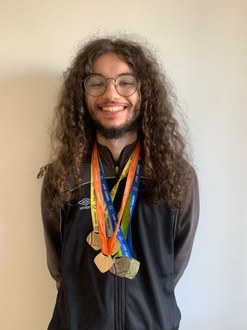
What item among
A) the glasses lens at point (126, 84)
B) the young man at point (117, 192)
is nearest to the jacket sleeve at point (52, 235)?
the young man at point (117, 192)

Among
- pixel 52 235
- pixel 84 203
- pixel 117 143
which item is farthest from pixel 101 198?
pixel 52 235

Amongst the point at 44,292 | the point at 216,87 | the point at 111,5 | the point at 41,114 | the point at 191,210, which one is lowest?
the point at 44,292

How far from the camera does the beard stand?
133 cm

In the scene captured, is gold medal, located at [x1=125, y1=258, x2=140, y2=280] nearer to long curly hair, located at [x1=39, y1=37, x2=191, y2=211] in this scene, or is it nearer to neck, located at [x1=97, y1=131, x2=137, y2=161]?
long curly hair, located at [x1=39, y1=37, x2=191, y2=211]

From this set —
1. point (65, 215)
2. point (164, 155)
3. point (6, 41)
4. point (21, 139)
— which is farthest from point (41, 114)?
point (164, 155)

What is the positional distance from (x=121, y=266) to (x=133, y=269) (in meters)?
0.05

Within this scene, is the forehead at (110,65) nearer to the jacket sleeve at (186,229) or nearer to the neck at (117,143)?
the neck at (117,143)

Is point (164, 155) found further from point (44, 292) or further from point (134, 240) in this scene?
point (44, 292)

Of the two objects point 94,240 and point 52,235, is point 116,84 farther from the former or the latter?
point 52,235

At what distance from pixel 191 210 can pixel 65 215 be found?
1.72 feet

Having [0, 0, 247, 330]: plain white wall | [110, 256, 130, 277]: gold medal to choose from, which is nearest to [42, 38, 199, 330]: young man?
[110, 256, 130, 277]: gold medal

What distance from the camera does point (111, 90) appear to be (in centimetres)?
130

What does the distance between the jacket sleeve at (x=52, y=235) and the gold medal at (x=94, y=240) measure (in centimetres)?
18

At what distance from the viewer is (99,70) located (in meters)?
1.34
